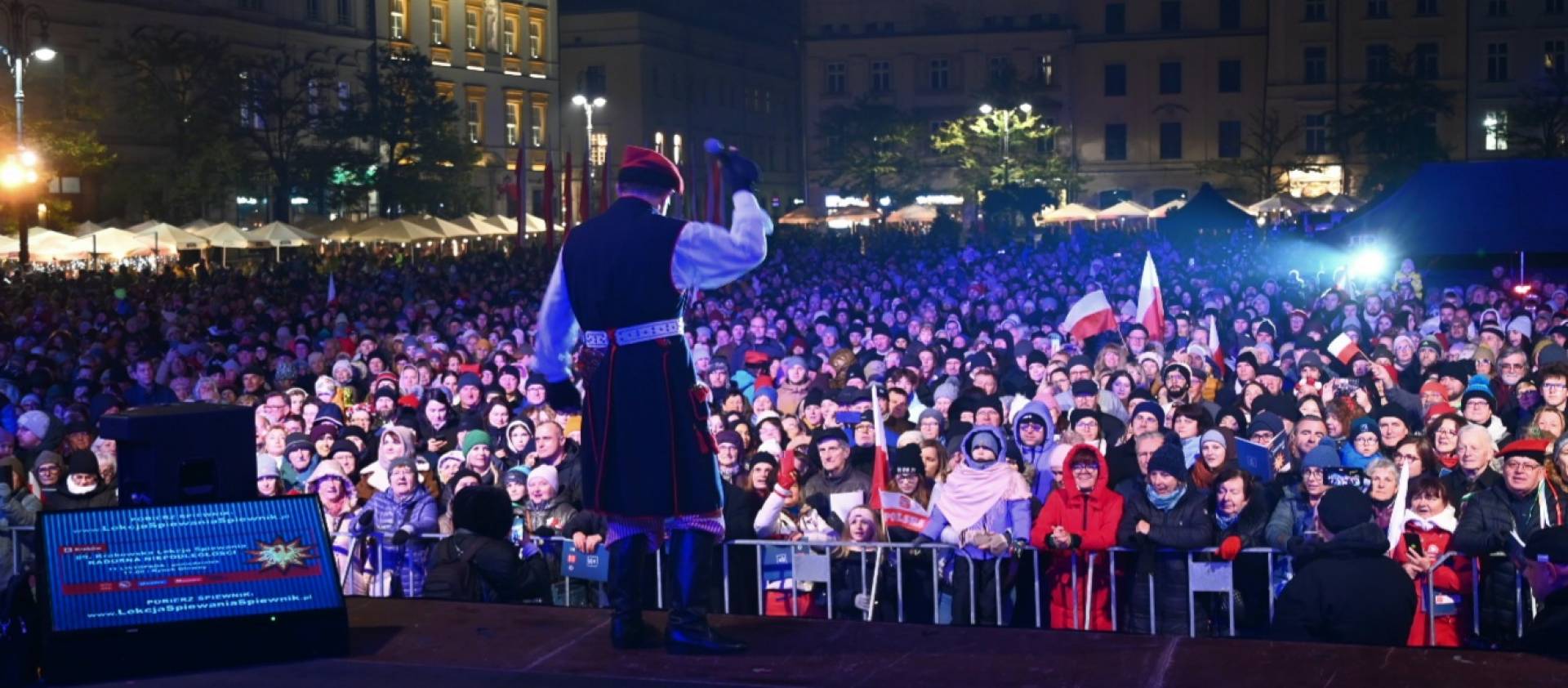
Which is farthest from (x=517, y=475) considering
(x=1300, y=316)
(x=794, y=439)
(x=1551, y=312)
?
(x=1551, y=312)

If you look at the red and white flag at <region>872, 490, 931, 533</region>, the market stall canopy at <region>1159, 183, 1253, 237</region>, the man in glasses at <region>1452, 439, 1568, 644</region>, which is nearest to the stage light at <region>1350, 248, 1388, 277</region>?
the market stall canopy at <region>1159, 183, 1253, 237</region>

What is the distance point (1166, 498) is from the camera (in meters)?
9.25

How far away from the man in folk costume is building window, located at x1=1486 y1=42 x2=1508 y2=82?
78501 millimetres

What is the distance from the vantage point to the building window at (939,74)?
298 ft

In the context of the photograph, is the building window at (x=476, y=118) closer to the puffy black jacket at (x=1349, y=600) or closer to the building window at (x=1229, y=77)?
the building window at (x=1229, y=77)

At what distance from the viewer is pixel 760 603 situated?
9469 millimetres

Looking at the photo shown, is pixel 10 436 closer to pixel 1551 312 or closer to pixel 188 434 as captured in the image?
pixel 188 434

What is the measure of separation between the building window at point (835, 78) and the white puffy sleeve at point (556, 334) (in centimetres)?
8508

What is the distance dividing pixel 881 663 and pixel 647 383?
132cm

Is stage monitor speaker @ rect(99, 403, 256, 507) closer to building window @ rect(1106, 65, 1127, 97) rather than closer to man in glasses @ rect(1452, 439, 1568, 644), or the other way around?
man in glasses @ rect(1452, 439, 1568, 644)

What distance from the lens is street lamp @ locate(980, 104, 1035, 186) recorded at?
249 ft

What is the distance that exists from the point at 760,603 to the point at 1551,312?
1332 centimetres

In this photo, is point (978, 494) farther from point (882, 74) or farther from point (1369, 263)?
point (882, 74)

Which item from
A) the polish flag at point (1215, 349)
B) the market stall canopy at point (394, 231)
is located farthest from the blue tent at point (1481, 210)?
the market stall canopy at point (394, 231)
